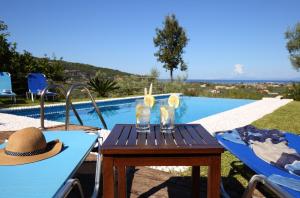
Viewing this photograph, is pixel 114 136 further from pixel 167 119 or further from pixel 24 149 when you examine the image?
pixel 24 149

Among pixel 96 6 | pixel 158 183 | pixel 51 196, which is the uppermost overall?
pixel 96 6

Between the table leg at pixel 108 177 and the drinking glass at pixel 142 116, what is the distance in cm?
52

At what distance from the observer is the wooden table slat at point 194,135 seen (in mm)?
1847

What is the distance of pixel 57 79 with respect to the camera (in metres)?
13.5

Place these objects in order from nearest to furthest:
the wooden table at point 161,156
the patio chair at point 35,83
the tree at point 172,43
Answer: the wooden table at point 161,156 → the patio chair at point 35,83 → the tree at point 172,43

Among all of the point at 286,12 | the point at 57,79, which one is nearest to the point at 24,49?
the point at 57,79

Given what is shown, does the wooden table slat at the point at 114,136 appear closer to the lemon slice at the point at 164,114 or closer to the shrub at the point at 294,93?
the lemon slice at the point at 164,114

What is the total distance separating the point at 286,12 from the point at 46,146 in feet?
89.5

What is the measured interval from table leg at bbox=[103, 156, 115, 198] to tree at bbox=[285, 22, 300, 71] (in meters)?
18.6

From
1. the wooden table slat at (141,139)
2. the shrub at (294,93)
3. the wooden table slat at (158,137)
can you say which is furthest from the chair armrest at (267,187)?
the shrub at (294,93)

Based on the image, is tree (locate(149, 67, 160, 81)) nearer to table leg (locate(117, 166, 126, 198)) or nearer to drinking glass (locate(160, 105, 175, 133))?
drinking glass (locate(160, 105, 175, 133))

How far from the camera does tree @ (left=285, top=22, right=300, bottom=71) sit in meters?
17.5

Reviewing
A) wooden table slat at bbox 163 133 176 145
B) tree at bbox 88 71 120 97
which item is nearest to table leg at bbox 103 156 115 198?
wooden table slat at bbox 163 133 176 145

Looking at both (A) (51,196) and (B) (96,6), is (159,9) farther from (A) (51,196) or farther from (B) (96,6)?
(A) (51,196)
